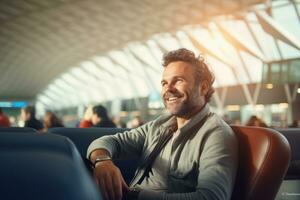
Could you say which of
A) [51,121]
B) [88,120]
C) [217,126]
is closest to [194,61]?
[217,126]

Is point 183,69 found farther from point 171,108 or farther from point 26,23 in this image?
point 26,23

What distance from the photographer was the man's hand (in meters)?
1.86

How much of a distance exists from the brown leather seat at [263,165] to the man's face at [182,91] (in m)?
0.37

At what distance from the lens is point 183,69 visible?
101 inches

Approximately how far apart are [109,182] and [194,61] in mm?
969

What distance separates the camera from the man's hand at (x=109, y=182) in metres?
1.86

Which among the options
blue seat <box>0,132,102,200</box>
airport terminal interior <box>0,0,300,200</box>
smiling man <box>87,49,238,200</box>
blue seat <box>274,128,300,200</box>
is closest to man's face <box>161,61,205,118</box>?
smiling man <box>87,49,238,200</box>

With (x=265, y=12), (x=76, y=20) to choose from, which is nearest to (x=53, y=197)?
(x=265, y=12)

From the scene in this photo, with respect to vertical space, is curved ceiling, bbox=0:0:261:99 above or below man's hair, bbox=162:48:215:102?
above

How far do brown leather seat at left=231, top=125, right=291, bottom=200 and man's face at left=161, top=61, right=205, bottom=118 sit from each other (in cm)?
37

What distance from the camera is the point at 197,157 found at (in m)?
2.36

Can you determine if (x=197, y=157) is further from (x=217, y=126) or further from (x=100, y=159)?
(x=100, y=159)

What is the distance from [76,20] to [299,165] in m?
34.1

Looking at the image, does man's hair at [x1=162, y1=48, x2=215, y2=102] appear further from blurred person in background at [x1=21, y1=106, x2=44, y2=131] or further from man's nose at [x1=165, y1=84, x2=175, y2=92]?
blurred person in background at [x1=21, y1=106, x2=44, y2=131]
